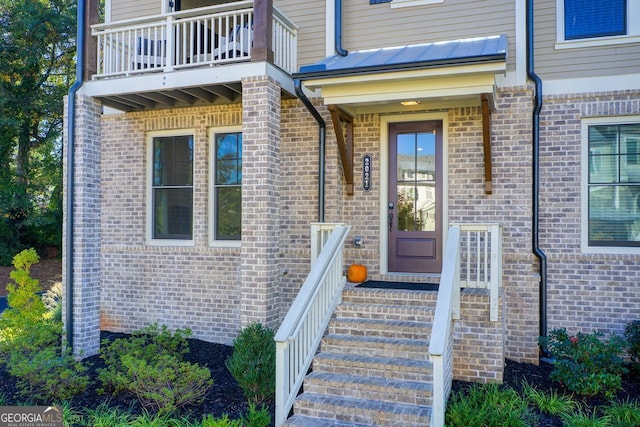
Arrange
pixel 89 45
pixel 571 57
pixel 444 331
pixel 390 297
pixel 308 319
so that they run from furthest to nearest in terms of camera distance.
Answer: pixel 89 45 → pixel 571 57 → pixel 390 297 → pixel 308 319 → pixel 444 331

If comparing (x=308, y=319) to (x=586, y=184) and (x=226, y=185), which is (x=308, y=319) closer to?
(x=226, y=185)

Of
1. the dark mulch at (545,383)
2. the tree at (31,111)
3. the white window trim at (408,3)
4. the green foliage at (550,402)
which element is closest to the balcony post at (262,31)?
the white window trim at (408,3)

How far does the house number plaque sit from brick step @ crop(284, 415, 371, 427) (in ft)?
11.5

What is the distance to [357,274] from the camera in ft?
23.5

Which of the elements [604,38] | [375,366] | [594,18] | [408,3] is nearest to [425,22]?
[408,3]

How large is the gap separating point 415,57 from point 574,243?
10.3ft

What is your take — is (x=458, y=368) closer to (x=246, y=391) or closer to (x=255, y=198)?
(x=246, y=391)

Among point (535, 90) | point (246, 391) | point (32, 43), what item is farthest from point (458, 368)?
point (32, 43)

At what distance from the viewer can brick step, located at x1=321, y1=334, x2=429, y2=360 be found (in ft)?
17.6

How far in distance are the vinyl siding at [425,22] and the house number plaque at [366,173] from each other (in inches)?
62.9

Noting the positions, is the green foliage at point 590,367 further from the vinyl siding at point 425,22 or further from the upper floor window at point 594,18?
the upper floor window at point 594,18

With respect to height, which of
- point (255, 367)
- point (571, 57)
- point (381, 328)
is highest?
point (571, 57)

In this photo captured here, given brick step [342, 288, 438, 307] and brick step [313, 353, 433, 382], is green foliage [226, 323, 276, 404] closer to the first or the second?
brick step [313, 353, 433, 382]

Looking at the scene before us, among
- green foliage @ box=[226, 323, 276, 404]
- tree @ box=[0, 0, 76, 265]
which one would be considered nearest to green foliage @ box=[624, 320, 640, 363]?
green foliage @ box=[226, 323, 276, 404]
